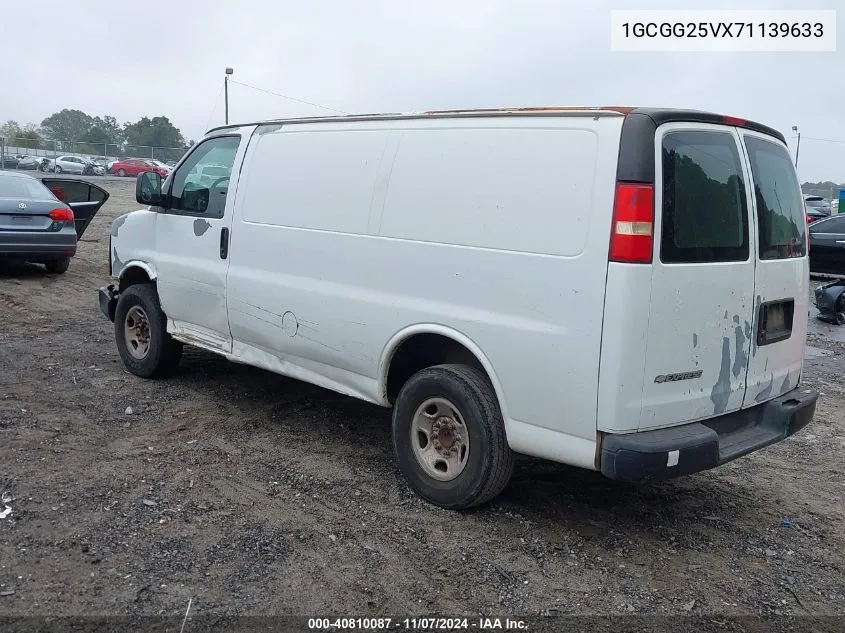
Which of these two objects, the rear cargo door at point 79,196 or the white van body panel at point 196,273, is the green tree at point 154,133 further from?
the white van body panel at point 196,273

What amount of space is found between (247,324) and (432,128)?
2006 mm

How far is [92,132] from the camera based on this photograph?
73000mm

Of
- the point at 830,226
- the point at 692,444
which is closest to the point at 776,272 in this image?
the point at 692,444

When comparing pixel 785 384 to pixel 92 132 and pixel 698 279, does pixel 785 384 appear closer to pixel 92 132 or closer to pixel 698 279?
pixel 698 279

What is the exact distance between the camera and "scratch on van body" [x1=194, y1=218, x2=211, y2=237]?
607 cm

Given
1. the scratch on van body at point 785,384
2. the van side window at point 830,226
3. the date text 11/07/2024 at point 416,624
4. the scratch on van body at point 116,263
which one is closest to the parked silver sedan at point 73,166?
the van side window at point 830,226

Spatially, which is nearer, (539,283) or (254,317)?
(539,283)

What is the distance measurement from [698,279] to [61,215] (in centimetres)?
1025

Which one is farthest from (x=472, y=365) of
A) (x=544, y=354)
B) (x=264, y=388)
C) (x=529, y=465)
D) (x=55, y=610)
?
(x=264, y=388)

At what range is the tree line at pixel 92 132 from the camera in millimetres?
53275

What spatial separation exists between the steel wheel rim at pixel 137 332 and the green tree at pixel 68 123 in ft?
255

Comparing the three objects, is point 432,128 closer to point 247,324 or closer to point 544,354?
point 544,354

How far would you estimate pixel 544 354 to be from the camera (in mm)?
4016

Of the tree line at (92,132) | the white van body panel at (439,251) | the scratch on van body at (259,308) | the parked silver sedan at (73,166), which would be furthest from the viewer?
the tree line at (92,132)
